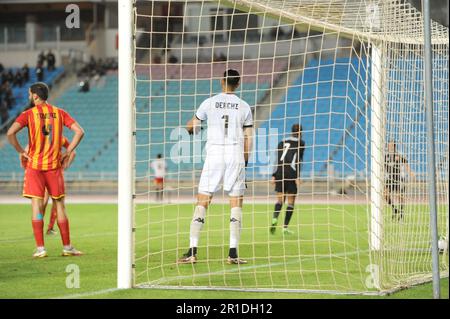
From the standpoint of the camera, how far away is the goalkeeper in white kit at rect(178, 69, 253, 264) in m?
9.29

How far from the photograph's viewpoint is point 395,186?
998 centimetres

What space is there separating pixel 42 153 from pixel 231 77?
2.64 m

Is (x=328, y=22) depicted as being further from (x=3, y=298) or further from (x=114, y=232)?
(x=114, y=232)

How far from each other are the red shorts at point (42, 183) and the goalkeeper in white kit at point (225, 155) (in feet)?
6.71

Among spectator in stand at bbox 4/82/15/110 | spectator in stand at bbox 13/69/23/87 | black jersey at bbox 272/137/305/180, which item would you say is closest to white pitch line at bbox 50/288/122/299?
black jersey at bbox 272/137/305/180

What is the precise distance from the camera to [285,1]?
8.94 meters

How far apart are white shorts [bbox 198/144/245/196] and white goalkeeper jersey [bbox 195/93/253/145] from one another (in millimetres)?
84

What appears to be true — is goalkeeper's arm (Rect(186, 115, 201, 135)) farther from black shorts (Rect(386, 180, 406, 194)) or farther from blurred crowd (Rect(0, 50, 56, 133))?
blurred crowd (Rect(0, 50, 56, 133))

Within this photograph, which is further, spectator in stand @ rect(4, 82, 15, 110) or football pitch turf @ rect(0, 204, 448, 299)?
spectator in stand @ rect(4, 82, 15, 110)

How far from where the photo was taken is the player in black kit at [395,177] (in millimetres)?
9008

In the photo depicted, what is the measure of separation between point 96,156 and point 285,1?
2763cm

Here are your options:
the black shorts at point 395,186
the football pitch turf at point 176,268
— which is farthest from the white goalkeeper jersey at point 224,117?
the black shorts at point 395,186

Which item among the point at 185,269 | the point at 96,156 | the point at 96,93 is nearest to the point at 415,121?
the point at 185,269

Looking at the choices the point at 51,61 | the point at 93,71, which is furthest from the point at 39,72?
the point at 93,71
